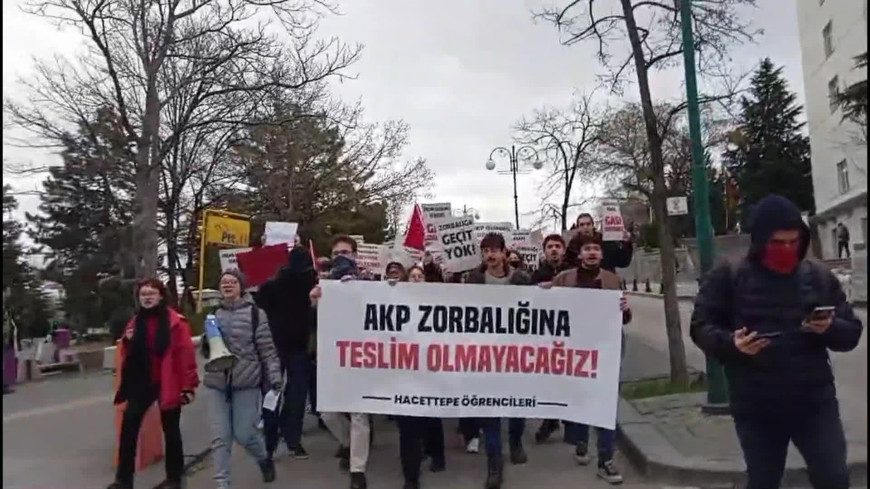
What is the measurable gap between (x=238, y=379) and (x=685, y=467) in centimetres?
327

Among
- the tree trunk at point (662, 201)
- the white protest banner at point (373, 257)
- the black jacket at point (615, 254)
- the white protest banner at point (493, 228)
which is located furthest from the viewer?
the white protest banner at point (493, 228)

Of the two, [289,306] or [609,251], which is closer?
[289,306]

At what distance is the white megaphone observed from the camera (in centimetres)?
687

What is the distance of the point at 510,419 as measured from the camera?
7980 mm

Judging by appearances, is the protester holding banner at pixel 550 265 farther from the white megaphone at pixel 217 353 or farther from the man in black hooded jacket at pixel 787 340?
the man in black hooded jacket at pixel 787 340

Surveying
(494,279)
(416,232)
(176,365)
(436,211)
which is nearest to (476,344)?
(494,279)

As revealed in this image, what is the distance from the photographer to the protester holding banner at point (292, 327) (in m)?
8.32

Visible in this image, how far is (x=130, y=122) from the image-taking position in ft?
63.4

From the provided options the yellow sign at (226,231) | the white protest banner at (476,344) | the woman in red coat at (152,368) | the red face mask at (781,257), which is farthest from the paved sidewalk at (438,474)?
the yellow sign at (226,231)

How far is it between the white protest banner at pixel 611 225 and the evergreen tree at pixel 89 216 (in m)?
5.15

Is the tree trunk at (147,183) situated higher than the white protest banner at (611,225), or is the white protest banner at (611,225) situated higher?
the tree trunk at (147,183)

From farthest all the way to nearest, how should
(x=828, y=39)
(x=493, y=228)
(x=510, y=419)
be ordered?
(x=828, y=39) < (x=493, y=228) < (x=510, y=419)

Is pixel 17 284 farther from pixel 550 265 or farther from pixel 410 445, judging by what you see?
pixel 550 265

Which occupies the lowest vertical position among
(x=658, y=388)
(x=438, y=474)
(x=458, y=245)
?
(x=438, y=474)
